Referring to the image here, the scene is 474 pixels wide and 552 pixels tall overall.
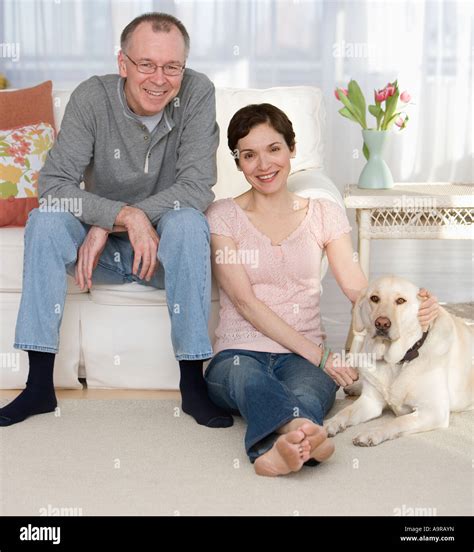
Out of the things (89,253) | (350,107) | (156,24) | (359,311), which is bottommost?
(359,311)

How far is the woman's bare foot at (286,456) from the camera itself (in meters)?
1.92

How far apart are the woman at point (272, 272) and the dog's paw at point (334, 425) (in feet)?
0.14

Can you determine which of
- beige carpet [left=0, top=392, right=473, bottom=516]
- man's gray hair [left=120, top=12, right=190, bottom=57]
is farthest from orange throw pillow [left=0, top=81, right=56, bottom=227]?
beige carpet [left=0, top=392, right=473, bottom=516]

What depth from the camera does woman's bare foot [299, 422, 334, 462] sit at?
194 cm

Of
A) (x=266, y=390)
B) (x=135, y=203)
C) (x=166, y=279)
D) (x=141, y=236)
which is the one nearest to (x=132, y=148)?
(x=135, y=203)

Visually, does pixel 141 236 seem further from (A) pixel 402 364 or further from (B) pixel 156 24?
(A) pixel 402 364

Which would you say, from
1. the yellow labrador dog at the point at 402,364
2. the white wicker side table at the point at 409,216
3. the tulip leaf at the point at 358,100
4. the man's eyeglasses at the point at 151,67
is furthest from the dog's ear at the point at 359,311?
the tulip leaf at the point at 358,100

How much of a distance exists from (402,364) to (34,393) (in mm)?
942

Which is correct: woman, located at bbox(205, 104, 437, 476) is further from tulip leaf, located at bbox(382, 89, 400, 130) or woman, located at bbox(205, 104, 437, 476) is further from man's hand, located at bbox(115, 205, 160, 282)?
tulip leaf, located at bbox(382, 89, 400, 130)

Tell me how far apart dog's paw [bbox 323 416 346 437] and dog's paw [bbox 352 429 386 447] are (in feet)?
0.26

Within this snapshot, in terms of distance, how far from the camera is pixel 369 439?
2.20 metres

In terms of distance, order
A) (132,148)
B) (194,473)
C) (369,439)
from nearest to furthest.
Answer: (194,473) → (369,439) → (132,148)

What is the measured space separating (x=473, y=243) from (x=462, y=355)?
2861mm

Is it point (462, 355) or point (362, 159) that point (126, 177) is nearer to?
point (462, 355)
